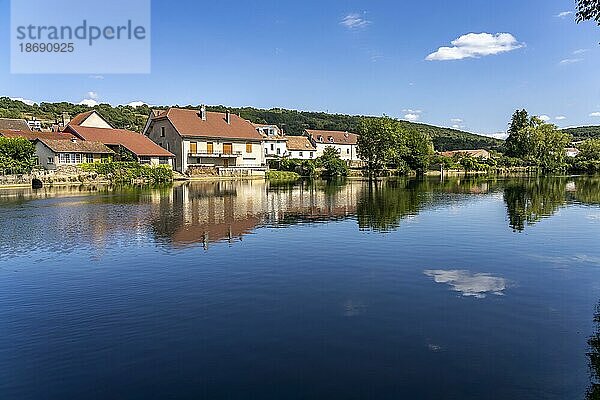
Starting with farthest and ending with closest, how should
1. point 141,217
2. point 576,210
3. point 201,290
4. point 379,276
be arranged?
point 576,210, point 141,217, point 379,276, point 201,290

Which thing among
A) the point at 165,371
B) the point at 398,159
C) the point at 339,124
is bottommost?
the point at 165,371

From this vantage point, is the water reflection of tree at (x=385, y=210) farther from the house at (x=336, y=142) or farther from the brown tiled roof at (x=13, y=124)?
the house at (x=336, y=142)

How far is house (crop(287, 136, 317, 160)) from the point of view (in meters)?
94.4

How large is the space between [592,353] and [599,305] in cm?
312

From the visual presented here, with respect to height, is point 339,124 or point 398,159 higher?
point 339,124

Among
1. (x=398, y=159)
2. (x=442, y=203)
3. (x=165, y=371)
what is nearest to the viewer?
(x=165, y=371)

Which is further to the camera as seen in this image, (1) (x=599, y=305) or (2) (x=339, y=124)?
(2) (x=339, y=124)

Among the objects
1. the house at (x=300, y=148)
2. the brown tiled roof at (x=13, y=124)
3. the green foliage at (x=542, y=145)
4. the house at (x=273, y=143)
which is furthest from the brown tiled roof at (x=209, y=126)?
the green foliage at (x=542, y=145)

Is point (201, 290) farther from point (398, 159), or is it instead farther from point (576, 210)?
point (398, 159)

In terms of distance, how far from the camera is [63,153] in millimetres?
52781

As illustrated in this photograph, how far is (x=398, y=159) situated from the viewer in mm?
81562

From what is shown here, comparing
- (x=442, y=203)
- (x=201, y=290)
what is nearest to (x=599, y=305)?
(x=201, y=290)

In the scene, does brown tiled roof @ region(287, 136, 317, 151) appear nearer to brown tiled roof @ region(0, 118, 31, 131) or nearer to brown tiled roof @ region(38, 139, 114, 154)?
brown tiled roof @ region(38, 139, 114, 154)

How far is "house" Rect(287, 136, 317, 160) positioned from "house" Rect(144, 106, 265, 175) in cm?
2155
